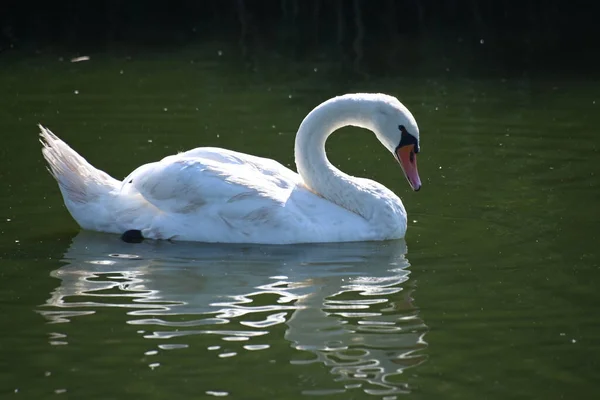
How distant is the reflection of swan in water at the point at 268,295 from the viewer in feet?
24.7

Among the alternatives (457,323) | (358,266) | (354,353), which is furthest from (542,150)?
(354,353)

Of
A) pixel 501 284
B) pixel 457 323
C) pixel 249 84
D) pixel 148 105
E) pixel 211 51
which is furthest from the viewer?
pixel 211 51

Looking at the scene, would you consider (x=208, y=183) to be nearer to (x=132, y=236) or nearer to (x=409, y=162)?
(x=132, y=236)

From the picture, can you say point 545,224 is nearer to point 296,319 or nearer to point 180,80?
point 296,319

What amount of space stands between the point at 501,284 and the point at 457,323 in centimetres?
99

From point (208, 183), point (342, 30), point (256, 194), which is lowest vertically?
point (256, 194)

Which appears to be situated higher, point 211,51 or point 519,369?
point 211,51

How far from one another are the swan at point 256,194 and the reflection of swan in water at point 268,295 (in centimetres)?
13

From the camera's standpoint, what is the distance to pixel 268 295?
868cm

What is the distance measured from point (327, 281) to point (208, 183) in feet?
5.27

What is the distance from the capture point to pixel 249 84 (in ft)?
58.1

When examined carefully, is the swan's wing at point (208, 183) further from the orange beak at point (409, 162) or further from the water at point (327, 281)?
the orange beak at point (409, 162)

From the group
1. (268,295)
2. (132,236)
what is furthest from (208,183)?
(268,295)

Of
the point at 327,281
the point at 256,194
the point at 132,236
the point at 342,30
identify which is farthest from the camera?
the point at 342,30
